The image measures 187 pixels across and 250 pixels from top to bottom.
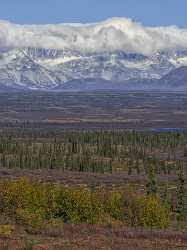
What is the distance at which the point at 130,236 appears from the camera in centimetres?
6631

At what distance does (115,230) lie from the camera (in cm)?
6944

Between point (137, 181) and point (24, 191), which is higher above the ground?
point (24, 191)

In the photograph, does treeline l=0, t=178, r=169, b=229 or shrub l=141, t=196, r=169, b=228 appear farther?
shrub l=141, t=196, r=169, b=228

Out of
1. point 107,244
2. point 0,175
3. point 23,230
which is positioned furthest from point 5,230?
point 0,175

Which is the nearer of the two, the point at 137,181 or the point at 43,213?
the point at 43,213

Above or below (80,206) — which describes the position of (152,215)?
below

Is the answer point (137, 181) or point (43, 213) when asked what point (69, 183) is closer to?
point (137, 181)

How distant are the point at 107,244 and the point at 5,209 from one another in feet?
77.8

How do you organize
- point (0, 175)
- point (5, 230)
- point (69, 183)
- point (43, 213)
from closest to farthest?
1. point (5, 230)
2. point (43, 213)
3. point (69, 183)
4. point (0, 175)

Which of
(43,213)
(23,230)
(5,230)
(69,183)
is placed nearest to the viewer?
(5,230)

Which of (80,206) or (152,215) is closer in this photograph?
(80,206)

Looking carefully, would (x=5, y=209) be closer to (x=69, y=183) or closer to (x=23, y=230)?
(x=23, y=230)

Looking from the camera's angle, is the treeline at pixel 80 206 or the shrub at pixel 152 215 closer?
the treeline at pixel 80 206

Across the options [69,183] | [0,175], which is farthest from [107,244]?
[0,175]
